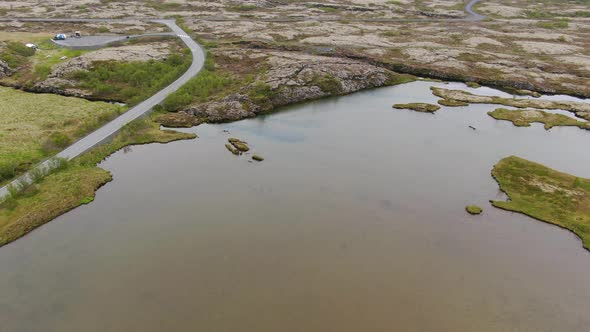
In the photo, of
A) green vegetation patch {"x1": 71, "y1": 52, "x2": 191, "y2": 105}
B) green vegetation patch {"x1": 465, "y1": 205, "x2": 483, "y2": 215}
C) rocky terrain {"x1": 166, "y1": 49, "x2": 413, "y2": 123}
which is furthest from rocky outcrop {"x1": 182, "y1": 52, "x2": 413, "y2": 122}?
green vegetation patch {"x1": 465, "y1": 205, "x2": 483, "y2": 215}

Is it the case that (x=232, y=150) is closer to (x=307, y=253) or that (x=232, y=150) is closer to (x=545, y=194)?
(x=307, y=253)

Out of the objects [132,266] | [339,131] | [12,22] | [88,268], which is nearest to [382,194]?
[339,131]

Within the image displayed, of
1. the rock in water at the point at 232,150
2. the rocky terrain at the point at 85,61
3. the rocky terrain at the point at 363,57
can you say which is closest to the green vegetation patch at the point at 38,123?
the rocky terrain at the point at 85,61

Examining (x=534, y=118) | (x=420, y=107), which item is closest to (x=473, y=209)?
(x=420, y=107)

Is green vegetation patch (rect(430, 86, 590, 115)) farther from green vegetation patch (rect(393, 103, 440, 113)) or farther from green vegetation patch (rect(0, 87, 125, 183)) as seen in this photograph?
green vegetation patch (rect(0, 87, 125, 183))

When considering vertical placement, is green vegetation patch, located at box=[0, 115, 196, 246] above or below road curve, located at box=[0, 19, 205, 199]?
below

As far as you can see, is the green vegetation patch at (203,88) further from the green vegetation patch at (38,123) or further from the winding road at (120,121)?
the green vegetation patch at (38,123)
